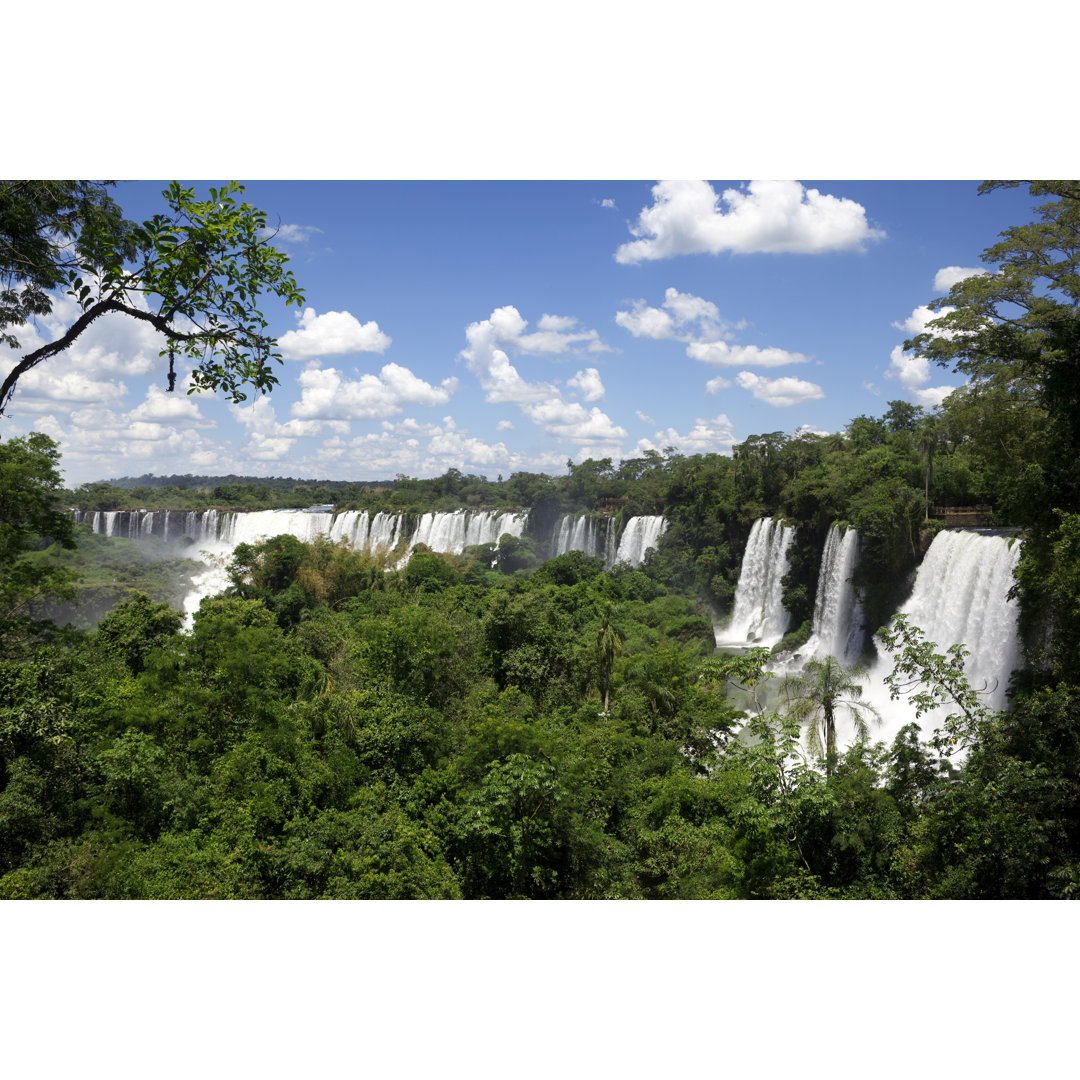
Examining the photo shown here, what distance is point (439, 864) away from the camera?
26.2 feet

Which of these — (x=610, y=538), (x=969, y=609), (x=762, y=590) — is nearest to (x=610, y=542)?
(x=610, y=538)

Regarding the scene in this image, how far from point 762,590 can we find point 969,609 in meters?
10.3

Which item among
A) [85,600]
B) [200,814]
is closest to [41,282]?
[200,814]

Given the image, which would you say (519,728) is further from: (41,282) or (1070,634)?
(41,282)

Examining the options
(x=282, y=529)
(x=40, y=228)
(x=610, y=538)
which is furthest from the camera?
(x=610, y=538)

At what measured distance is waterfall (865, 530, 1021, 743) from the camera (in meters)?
12.4

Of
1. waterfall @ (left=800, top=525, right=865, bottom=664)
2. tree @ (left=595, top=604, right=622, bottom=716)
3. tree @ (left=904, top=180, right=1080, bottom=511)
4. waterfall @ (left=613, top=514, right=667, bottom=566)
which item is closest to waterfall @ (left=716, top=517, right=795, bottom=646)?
waterfall @ (left=800, top=525, right=865, bottom=664)

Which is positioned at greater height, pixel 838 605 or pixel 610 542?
pixel 610 542

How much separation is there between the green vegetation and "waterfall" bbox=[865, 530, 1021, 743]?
1.07m

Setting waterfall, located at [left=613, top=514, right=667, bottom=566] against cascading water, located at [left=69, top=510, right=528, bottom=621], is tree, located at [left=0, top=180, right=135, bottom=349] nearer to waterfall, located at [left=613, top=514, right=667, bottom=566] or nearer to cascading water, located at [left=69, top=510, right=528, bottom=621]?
cascading water, located at [left=69, top=510, right=528, bottom=621]

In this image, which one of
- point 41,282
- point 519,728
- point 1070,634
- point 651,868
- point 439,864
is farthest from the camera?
point 519,728

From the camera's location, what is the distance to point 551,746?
32.7ft

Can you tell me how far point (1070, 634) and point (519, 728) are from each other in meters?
6.83

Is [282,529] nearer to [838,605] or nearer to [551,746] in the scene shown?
[551,746]
